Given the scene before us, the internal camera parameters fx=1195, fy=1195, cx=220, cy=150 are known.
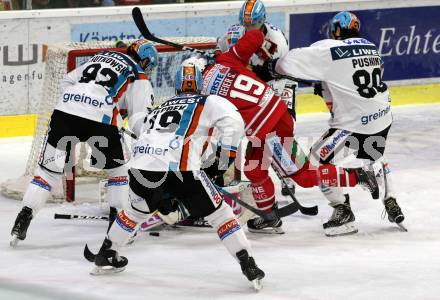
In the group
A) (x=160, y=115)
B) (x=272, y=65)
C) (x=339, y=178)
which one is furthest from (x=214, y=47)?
(x=160, y=115)

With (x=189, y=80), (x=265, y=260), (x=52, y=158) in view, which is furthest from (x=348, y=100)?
(x=52, y=158)

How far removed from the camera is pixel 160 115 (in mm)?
5977

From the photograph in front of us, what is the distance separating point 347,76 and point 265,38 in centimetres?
85

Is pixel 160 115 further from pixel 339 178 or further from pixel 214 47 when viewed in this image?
pixel 214 47

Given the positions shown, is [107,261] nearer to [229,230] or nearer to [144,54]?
[229,230]

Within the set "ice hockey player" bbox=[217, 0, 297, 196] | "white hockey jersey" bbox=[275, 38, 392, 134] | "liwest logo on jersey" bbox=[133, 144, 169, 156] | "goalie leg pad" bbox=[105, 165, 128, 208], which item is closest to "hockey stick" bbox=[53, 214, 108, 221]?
"goalie leg pad" bbox=[105, 165, 128, 208]

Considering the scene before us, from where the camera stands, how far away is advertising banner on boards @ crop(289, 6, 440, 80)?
1160 centimetres

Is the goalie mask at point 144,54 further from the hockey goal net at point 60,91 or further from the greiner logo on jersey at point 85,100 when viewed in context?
the hockey goal net at point 60,91

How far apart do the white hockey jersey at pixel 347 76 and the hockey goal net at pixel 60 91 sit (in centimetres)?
172

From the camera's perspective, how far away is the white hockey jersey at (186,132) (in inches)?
232

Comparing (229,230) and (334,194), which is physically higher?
(229,230)

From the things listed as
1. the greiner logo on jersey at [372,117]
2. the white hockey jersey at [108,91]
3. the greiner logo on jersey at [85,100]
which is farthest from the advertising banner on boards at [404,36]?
the greiner logo on jersey at [85,100]

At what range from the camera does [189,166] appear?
5891 mm

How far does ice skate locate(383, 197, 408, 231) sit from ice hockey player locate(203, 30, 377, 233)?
5.6 inches
